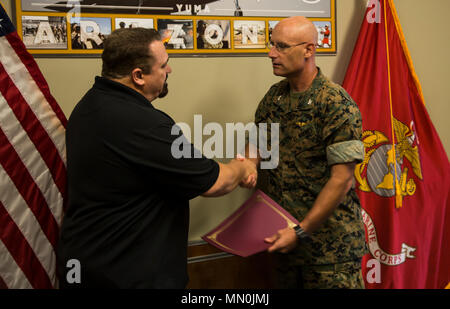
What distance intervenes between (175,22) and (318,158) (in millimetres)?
922

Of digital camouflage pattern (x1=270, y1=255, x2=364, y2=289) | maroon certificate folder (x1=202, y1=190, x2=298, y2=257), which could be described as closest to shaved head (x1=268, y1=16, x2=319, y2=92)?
maroon certificate folder (x1=202, y1=190, x2=298, y2=257)

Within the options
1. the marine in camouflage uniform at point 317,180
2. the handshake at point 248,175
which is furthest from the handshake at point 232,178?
the marine in camouflage uniform at point 317,180

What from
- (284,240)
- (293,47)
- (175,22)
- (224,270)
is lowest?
(224,270)

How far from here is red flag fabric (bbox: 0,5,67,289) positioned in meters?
1.56

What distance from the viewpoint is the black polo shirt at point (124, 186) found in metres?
1.37

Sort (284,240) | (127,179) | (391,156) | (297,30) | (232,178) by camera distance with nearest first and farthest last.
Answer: (127,179)
(232,178)
(284,240)
(297,30)
(391,156)

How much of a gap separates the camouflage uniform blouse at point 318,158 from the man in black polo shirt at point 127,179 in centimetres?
45

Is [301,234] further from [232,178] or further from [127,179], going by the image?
[127,179]

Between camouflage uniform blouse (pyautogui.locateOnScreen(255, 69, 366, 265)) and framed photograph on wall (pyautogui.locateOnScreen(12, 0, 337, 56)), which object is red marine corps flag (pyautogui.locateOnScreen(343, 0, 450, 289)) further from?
camouflage uniform blouse (pyautogui.locateOnScreen(255, 69, 366, 265))

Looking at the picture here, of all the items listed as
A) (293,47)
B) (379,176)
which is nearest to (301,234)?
(293,47)

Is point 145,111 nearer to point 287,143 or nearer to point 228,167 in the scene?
point 228,167

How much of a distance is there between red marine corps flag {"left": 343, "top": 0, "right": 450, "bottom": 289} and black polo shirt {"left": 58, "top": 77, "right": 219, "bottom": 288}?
1231 millimetres

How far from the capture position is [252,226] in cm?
175
